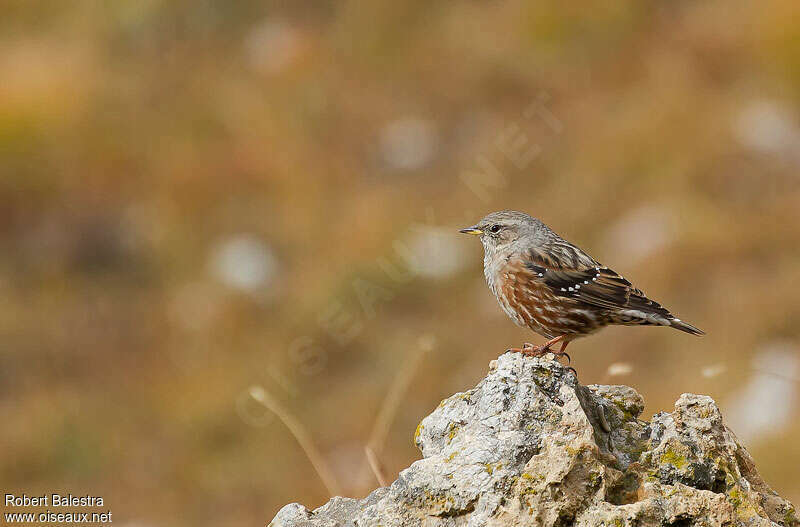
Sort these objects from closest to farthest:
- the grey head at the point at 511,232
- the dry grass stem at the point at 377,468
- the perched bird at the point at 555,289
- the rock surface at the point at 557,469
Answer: the rock surface at the point at 557,469
the dry grass stem at the point at 377,468
the perched bird at the point at 555,289
the grey head at the point at 511,232

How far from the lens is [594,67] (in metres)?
13.7

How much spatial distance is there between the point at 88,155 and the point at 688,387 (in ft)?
27.9

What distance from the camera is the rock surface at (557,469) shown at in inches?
127

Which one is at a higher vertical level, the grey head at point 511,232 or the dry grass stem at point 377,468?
the grey head at point 511,232

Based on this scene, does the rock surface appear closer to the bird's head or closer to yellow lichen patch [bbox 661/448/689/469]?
yellow lichen patch [bbox 661/448/689/469]

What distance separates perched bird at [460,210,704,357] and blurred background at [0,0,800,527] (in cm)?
297

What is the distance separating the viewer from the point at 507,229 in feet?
20.0

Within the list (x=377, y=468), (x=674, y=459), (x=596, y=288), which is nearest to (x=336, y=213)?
(x=596, y=288)

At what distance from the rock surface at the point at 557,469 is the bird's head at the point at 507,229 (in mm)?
2219

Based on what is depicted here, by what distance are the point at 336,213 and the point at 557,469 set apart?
940 cm

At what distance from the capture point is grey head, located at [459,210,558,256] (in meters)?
6.00

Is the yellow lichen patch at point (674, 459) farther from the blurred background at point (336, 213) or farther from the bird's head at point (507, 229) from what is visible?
the blurred background at point (336, 213)

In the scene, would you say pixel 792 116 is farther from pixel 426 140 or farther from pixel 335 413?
pixel 335 413

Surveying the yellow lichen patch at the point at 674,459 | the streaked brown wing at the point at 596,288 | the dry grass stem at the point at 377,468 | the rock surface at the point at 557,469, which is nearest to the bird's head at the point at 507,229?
the streaked brown wing at the point at 596,288
